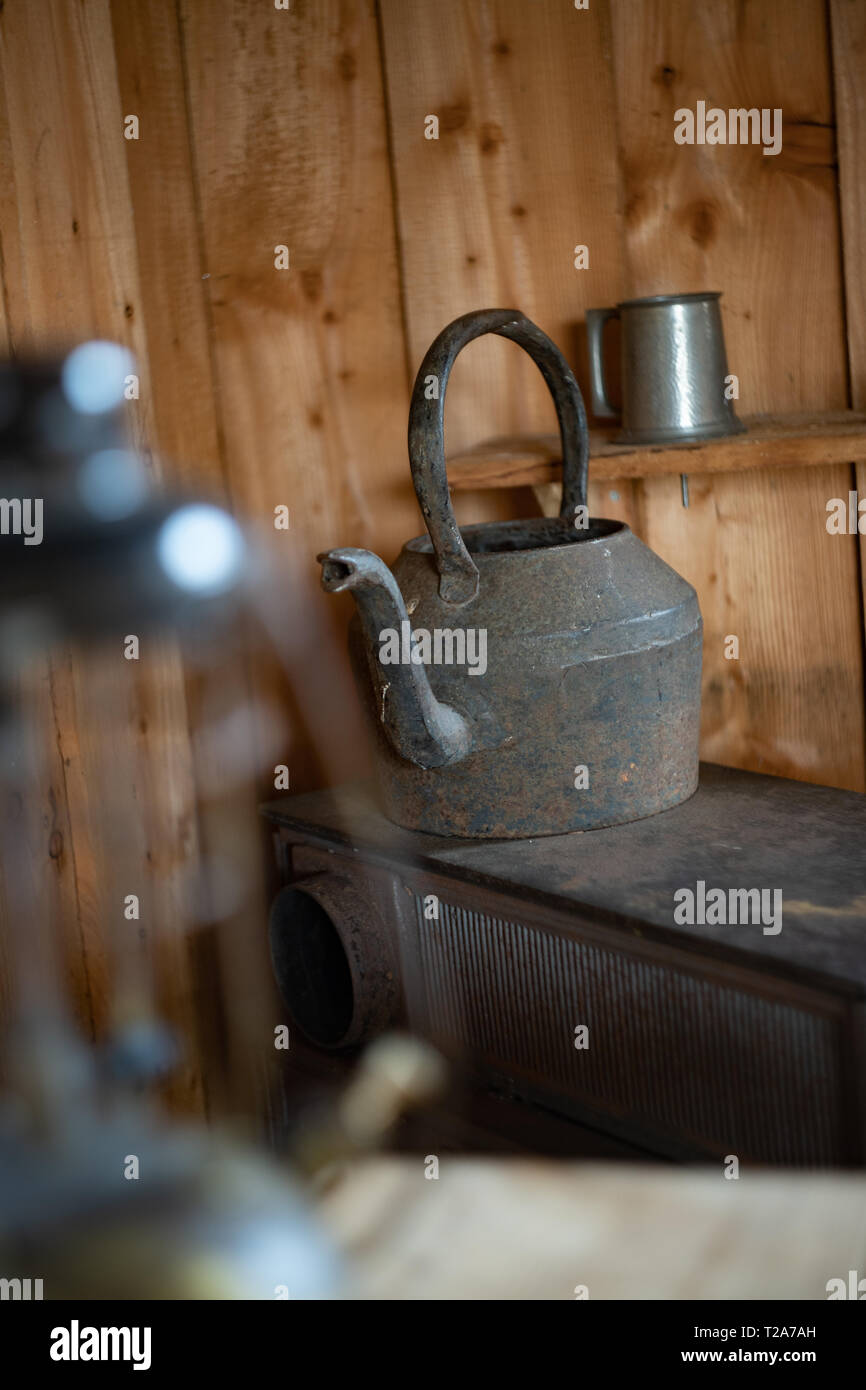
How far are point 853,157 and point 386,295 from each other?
589mm

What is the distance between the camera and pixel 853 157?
172cm

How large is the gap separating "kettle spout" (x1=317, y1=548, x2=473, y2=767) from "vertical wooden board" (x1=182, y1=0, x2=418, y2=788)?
1.45 feet

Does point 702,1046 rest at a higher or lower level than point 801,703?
lower

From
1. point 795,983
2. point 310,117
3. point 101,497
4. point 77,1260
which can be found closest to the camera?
point 795,983

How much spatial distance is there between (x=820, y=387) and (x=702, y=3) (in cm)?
48

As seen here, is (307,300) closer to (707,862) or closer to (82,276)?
(82,276)

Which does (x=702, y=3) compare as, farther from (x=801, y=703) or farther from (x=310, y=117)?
(x=801, y=703)

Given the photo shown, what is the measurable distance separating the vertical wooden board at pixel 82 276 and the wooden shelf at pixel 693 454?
43 cm

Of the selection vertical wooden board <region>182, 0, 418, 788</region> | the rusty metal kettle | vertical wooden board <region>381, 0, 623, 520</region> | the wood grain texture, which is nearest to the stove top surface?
the rusty metal kettle

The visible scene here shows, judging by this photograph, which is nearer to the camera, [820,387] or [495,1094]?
[495,1094]

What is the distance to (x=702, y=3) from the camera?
175cm

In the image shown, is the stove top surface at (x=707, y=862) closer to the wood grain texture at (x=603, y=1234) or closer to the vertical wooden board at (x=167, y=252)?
the wood grain texture at (x=603, y=1234)

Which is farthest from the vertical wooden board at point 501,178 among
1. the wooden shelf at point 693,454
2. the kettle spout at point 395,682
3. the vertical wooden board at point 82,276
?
the kettle spout at point 395,682
